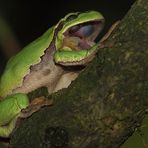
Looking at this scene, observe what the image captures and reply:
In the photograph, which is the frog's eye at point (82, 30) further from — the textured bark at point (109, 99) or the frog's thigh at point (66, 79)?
the textured bark at point (109, 99)

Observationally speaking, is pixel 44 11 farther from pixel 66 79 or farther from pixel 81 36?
pixel 66 79

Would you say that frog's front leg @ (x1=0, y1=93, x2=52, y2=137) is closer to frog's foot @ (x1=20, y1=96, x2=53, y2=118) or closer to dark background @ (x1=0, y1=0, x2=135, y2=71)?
frog's foot @ (x1=20, y1=96, x2=53, y2=118)

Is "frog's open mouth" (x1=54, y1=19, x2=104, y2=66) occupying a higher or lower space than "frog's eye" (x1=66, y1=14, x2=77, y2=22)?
lower

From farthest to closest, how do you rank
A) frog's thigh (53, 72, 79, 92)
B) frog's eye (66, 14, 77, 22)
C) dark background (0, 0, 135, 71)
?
dark background (0, 0, 135, 71)
frog's eye (66, 14, 77, 22)
frog's thigh (53, 72, 79, 92)


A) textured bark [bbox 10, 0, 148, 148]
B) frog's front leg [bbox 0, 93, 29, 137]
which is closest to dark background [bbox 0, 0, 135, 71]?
frog's front leg [bbox 0, 93, 29, 137]

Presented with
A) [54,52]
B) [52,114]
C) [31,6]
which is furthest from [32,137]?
[31,6]

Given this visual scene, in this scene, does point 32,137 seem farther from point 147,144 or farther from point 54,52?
point 54,52

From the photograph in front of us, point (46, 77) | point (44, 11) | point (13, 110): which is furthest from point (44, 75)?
point (44, 11)
